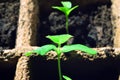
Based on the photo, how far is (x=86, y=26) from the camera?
847mm

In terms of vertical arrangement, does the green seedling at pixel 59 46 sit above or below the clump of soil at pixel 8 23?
below

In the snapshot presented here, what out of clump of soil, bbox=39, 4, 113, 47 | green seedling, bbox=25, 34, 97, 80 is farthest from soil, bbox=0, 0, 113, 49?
green seedling, bbox=25, 34, 97, 80

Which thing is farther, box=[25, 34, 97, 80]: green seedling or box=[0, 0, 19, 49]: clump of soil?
box=[0, 0, 19, 49]: clump of soil

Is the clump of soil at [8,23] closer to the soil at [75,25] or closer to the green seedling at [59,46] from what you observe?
the soil at [75,25]

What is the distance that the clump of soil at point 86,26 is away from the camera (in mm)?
822

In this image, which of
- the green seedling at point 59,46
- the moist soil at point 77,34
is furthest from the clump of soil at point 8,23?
the green seedling at point 59,46

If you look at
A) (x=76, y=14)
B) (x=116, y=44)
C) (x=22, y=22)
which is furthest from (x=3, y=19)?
(x=116, y=44)

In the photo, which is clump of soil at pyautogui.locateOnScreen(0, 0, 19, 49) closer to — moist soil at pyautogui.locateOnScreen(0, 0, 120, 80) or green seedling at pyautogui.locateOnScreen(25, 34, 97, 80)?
moist soil at pyautogui.locateOnScreen(0, 0, 120, 80)

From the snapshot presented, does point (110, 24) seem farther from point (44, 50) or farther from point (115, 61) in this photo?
point (44, 50)

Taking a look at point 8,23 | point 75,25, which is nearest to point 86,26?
point 75,25

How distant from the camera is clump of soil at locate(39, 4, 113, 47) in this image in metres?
0.82

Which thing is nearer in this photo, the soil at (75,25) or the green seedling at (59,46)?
the green seedling at (59,46)

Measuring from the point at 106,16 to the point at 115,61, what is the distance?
0.15m

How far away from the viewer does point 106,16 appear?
33.3 inches
